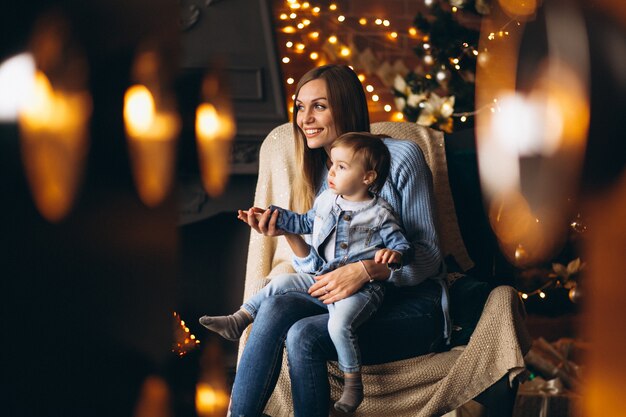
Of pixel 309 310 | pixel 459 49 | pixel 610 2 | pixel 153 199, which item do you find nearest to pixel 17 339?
pixel 153 199

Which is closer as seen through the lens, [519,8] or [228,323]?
[228,323]

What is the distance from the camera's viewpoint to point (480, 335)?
141 centimetres

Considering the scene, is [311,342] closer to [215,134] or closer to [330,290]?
[330,290]

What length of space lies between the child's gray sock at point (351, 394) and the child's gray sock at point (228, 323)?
220 mm

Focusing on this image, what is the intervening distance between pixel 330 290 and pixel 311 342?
0.10m

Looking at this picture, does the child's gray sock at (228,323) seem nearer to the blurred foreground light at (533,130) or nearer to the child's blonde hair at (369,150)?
the child's blonde hair at (369,150)

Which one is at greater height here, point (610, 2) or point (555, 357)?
point (610, 2)

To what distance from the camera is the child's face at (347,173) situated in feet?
4.37

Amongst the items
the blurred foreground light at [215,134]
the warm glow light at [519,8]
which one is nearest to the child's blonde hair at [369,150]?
the warm glow light at [519,8]

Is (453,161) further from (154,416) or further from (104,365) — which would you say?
(104,365)

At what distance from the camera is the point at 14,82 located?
1.21 feet

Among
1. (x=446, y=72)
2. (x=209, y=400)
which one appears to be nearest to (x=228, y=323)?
(x=209, y=400)

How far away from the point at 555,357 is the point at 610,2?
1947 millimetres

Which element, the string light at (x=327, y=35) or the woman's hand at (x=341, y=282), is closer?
the woman's hand at (x=341, y=282)
